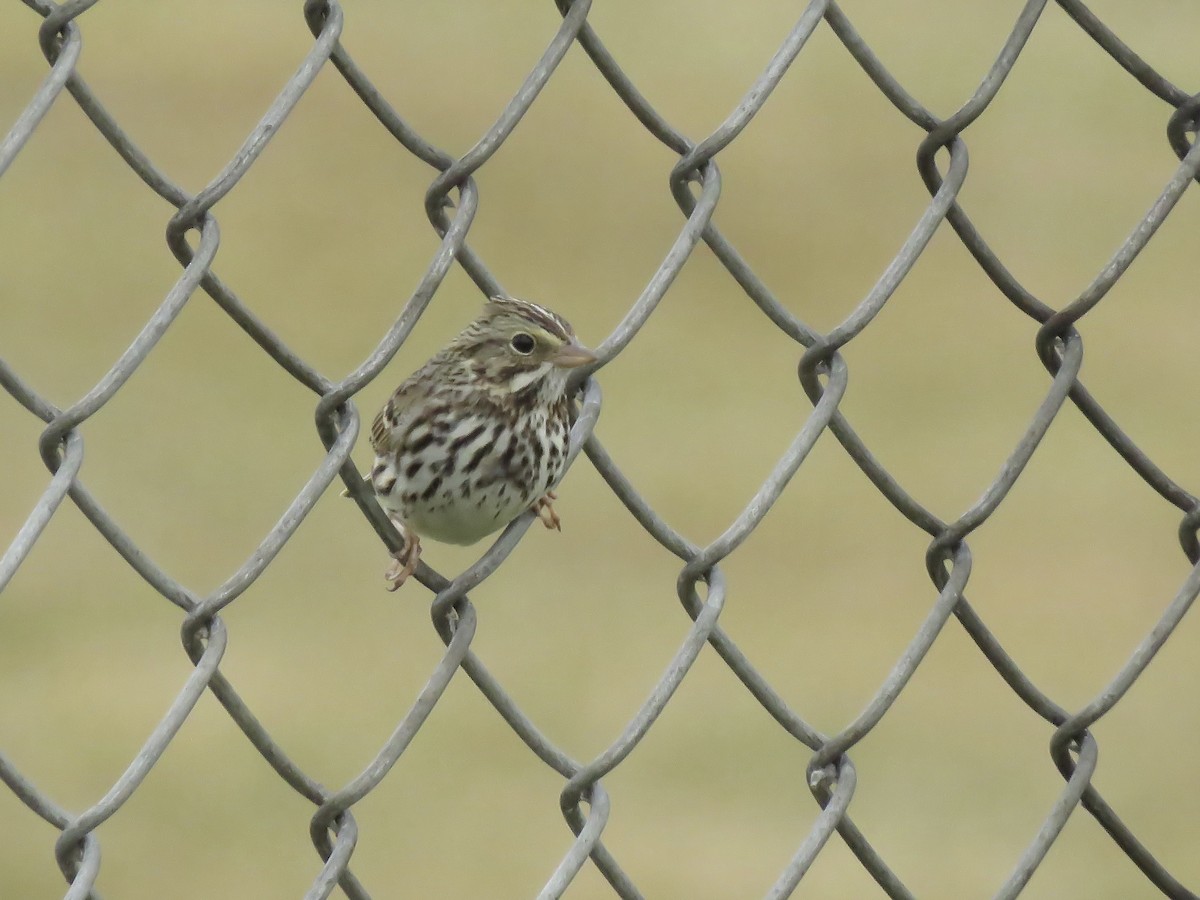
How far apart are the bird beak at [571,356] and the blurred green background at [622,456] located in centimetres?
412

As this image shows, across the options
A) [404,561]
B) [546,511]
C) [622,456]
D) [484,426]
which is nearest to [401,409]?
[484,426]

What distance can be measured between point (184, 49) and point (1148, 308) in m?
7.22

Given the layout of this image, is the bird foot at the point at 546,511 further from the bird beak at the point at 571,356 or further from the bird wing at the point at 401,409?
the bird wing at the point at 401,409

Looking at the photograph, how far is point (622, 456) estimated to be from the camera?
11.0 meters

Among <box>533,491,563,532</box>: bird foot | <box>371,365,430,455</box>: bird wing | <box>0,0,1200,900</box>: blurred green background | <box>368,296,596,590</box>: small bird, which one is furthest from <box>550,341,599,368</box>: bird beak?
<box>0,0,1200,900</box>: blurred green background

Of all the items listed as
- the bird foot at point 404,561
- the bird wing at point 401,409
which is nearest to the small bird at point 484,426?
the bird wing at point 401,409

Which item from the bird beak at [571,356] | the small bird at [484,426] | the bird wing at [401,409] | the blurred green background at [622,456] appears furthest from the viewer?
the blurred green background at [622,456]

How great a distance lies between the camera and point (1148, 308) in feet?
42.3

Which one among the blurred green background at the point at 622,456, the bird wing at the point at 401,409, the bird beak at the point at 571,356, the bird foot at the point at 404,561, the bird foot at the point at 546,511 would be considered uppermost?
the bird beak at the point at 571,356

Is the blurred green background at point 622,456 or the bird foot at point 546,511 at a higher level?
the bird foot at point 546,511

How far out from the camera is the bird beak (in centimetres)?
338

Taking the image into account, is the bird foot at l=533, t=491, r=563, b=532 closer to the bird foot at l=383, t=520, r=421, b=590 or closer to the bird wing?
the bird foot at l=383, t=520, r=421, b=590

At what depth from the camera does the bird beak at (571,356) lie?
11.1ft

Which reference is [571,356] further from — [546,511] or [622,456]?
[622,456]
